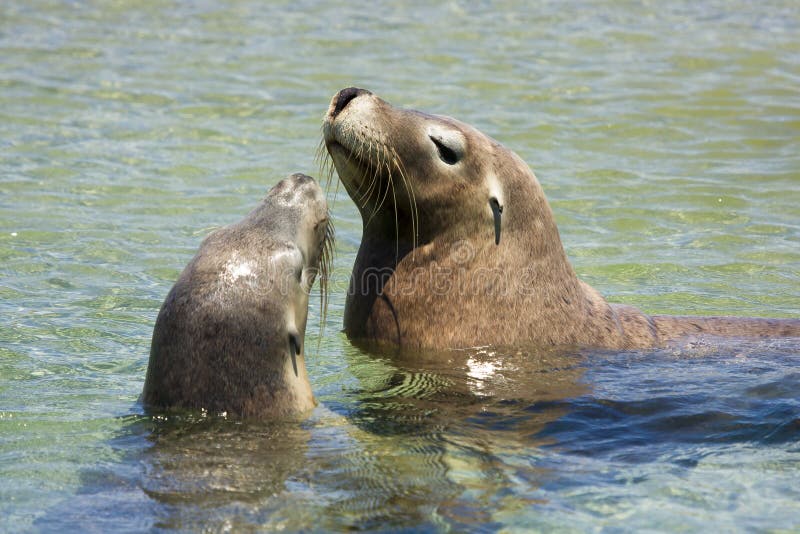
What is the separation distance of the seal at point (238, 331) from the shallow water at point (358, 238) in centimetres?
16

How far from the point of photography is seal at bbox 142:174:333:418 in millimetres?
5840

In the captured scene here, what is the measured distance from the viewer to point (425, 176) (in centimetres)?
718

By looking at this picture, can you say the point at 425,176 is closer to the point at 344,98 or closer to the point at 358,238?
the point at 344,98

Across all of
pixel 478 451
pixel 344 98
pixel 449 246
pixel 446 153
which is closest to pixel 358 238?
pixel 449 246

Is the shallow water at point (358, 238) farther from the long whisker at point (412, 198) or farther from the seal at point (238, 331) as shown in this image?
the long whisker at point (412, 198)

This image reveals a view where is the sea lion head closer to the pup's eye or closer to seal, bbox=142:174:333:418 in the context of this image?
the pup's eye

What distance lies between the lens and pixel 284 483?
5.29 m

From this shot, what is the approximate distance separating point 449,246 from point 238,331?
183 cm

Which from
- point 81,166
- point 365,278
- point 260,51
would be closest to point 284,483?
point 365,278

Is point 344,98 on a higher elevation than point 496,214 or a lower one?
higher

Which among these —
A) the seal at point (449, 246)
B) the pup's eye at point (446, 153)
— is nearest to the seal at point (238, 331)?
the seal at point (449, 246)

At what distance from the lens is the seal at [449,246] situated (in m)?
7.14

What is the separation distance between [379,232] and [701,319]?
7.33ft

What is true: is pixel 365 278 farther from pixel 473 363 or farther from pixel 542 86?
pixel 542 86
